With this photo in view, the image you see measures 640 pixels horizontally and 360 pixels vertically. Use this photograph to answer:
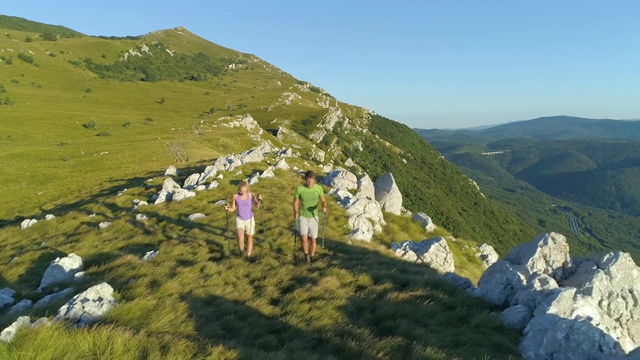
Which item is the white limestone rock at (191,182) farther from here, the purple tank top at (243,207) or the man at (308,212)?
the man at (308,212)

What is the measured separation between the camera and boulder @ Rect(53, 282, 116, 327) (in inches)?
287

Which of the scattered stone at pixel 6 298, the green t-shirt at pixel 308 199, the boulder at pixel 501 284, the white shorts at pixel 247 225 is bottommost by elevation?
the scattered stone at pixel 6 298

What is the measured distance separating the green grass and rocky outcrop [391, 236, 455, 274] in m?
1.24

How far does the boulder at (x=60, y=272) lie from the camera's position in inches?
457

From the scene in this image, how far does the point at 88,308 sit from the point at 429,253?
43.0ft

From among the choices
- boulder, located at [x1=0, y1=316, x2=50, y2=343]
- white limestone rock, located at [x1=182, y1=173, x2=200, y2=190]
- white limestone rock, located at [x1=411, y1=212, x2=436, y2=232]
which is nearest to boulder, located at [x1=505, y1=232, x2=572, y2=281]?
white limestone rock, located at [x1=411, y1=212, x2=436, y2=232]

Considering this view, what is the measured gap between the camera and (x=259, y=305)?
352 inches

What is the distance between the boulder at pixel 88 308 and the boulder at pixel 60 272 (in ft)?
15.2

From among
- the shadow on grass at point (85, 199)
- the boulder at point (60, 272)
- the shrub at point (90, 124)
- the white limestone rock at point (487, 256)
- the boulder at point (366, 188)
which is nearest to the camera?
the boulder at point (60, 272)

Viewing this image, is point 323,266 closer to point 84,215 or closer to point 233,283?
point 233,283

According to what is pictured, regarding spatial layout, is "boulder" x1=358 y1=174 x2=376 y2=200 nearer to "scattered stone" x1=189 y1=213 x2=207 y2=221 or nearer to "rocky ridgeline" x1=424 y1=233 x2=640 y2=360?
"scattered stone" x1=189 y1=213 x2=207 y2=221

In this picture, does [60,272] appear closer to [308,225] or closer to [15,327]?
[15,327]

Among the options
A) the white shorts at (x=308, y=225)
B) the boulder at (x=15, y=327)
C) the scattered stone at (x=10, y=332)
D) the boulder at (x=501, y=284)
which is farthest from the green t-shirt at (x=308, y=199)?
the scattered stone at (x=10, y=332)

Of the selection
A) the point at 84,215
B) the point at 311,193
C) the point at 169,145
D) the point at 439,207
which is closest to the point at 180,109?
the point at 169,145
